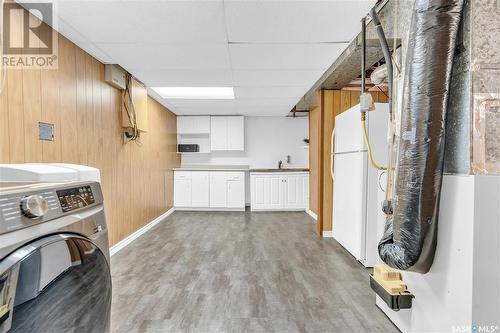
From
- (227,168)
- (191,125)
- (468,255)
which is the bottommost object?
(468,255)

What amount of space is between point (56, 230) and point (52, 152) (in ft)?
5.34

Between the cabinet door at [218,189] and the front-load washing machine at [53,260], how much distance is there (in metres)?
4.46

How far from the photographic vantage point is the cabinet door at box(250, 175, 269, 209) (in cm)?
542

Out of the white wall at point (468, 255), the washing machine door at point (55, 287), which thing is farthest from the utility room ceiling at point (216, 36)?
the washing machine door at point (55, 287)

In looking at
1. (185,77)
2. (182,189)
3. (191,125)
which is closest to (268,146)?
(191,125)

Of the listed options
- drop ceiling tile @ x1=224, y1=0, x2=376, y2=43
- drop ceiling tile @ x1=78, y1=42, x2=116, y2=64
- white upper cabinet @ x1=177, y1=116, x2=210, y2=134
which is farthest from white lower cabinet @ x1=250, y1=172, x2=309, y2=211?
drop ceiling tile @ x1=224, y1=0, x2=376, y2=43

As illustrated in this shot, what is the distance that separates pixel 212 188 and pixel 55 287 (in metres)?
4.77

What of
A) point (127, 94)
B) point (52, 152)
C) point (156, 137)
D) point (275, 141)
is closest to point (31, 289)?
point (52, 152)

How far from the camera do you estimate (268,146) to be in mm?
6078

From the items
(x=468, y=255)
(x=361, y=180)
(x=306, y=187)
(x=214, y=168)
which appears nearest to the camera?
(x=468, y=255)

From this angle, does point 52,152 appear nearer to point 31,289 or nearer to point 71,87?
point 71,87

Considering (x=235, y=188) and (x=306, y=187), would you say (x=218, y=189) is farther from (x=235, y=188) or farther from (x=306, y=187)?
(x=306, y=187)

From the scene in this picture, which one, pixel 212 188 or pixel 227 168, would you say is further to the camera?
pixel 227 168

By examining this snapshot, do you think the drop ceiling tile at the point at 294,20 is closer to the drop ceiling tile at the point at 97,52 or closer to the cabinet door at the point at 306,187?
the drop ceiling tile at the point at 97,52
